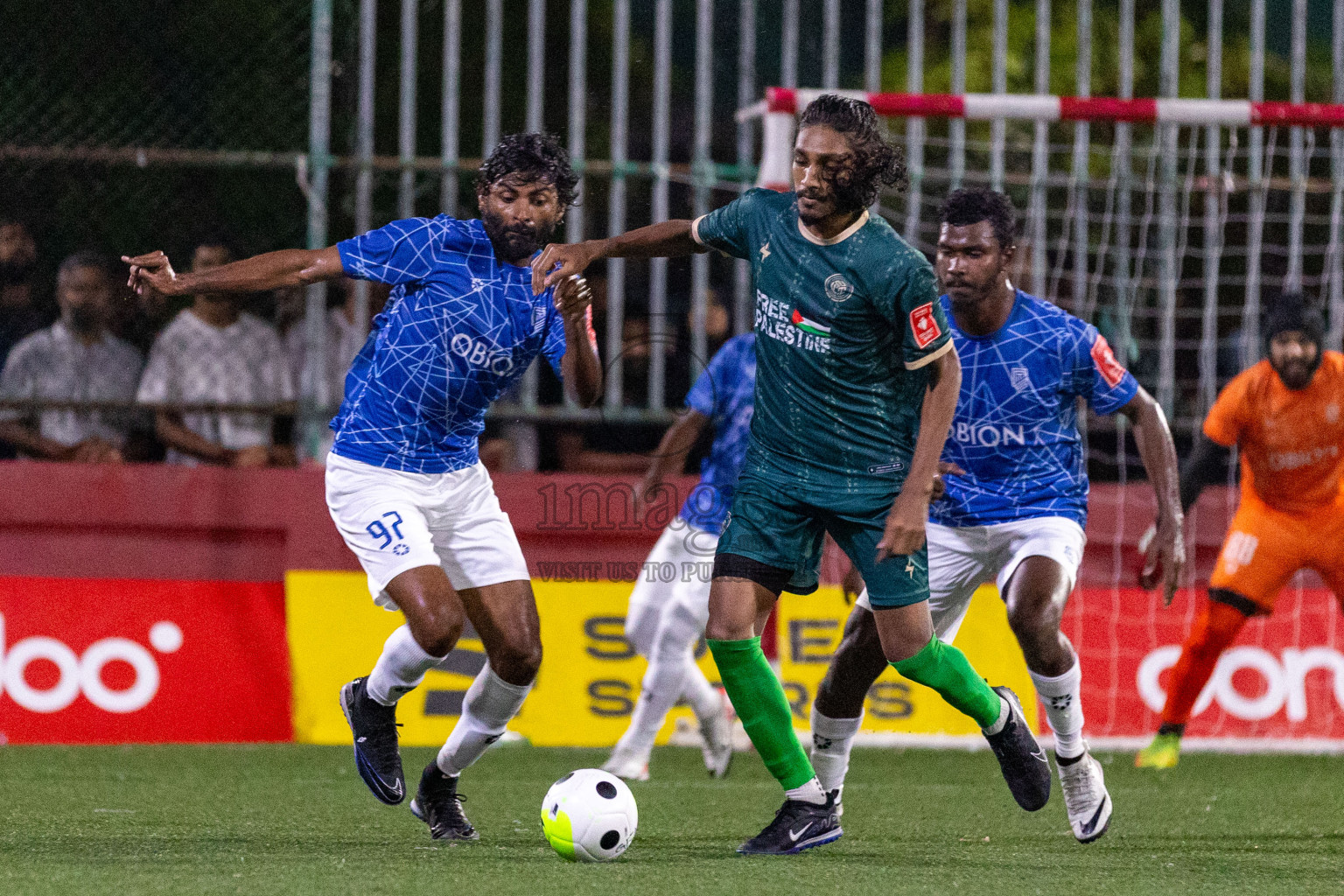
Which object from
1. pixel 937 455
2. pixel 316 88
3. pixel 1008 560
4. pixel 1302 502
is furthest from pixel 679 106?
pixel 937 455

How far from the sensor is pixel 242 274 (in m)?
5.47

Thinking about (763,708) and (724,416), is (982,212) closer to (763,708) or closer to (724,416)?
(763,708)

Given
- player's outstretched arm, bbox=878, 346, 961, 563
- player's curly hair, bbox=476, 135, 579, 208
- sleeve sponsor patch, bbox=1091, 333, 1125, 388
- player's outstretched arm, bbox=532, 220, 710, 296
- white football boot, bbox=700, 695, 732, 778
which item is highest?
player's curly hair, bbox=476, 135, 579, 208

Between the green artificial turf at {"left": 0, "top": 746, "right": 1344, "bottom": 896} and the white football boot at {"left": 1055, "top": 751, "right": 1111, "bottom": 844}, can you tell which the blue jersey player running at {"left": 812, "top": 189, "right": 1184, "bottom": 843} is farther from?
the green artificial turf at {"left": 0, "top": 746, "right": 1344, "bottom": 896}

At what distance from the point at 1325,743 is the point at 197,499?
5.75 metres

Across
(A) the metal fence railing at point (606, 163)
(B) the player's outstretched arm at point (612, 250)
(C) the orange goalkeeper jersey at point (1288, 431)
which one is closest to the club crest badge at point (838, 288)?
(B) the player's outstretched arm at point (612, 250)

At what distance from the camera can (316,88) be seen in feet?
30.6

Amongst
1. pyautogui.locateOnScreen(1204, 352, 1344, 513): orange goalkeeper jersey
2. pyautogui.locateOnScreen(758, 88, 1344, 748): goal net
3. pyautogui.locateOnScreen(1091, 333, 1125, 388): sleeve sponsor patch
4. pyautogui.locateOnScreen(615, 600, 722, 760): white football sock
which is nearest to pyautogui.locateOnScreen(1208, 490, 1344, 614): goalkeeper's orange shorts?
pyautogui.locateOnScreen(1204, 352, 1344, 513): orange goalkeeper jersey

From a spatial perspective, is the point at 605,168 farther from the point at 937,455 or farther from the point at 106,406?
the point at 937,455

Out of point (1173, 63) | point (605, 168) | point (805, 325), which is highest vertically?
point (1173, 63)

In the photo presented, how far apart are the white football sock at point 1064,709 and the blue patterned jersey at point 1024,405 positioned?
1.81 ft

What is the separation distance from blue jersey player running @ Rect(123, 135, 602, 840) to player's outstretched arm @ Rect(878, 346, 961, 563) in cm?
109

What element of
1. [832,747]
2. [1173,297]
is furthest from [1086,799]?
[1173,297]

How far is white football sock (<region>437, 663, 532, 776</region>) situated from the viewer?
5.77 m
